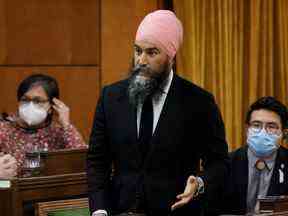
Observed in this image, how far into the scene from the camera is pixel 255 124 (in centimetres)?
383

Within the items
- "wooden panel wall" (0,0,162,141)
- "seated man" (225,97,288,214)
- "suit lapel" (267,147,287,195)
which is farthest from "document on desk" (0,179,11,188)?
"wooden panel wall" (0,0,162,141)

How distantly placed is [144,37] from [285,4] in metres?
3.87

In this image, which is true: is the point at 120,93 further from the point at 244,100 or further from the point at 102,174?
the point at 244,100

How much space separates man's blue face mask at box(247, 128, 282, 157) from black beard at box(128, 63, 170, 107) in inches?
54.6

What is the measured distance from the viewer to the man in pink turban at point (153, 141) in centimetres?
239

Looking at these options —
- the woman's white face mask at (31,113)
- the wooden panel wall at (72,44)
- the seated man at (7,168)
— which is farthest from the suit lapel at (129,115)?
the wooden panel wall at (72,44)

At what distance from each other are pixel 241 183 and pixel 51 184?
1.00 metres

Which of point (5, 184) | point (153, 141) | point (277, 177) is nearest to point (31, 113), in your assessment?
point (5, 184)

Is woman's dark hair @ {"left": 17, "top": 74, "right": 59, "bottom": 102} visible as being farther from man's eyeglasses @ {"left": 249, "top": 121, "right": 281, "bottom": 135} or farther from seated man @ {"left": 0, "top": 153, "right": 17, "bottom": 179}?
man's eyeglasses @ {"left": 249, "top": 121, "right": 281, "bottom": 135}

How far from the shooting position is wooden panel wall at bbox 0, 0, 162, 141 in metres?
5.17

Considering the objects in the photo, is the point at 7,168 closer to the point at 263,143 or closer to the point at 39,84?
the point at 39,84

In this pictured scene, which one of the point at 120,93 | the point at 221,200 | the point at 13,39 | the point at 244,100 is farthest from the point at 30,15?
the point at 120,93

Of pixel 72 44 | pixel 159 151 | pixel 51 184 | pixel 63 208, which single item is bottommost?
pixel 63 208

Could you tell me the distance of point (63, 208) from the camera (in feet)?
10.6
